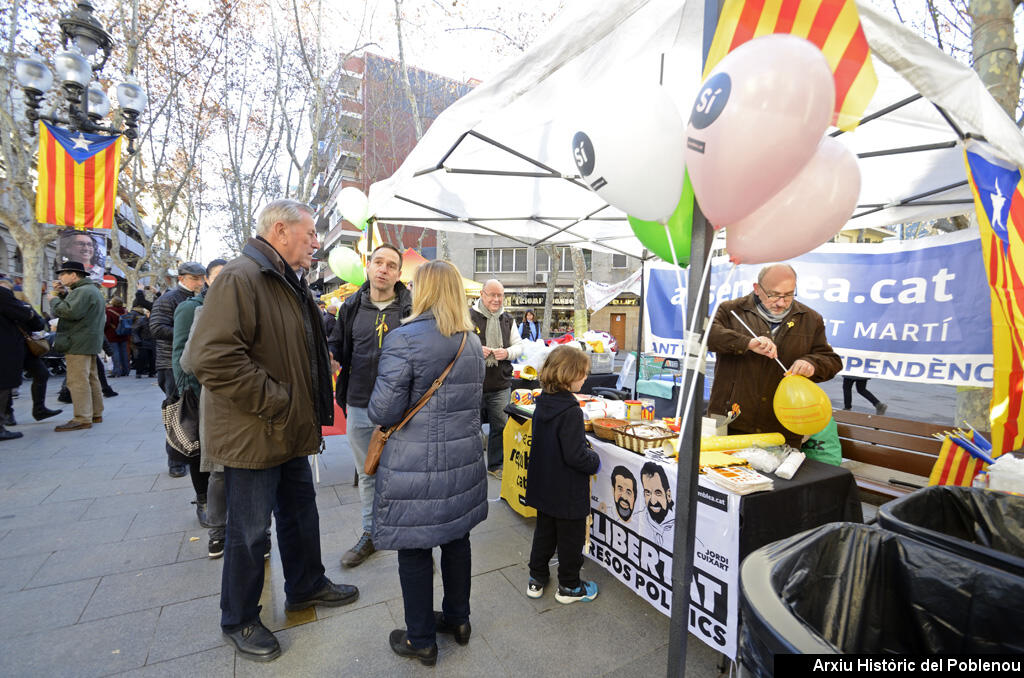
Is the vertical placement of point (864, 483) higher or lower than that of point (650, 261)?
lower

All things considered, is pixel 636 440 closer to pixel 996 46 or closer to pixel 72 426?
pixel 996 46

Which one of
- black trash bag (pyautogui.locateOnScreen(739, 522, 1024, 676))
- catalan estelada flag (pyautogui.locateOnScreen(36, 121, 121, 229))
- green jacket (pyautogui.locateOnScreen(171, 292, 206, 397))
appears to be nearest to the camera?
black trash bag (pyautogui.locateOnScreen(739, 522, 1024, 676))

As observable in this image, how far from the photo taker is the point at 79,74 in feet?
18.0

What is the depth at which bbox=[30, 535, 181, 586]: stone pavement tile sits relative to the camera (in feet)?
8.68

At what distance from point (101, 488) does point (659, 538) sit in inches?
192

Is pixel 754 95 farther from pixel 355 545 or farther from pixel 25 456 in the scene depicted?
pixel 25 456

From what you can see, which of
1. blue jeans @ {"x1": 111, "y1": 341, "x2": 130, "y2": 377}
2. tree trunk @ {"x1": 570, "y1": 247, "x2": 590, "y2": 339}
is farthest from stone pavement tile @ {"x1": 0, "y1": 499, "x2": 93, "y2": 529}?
tree trunk @ {"x1": 570, "y1": 247, "x2": 590, "y2": 339}

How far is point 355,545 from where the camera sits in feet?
9.93

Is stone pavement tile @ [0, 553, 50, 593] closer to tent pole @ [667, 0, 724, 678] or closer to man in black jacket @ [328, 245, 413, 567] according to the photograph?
man in black jacket @ [328, 245, 413, 567]

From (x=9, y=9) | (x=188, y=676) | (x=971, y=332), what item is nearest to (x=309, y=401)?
(x=188, y=676)

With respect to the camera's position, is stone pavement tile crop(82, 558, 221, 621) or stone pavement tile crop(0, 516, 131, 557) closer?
stone pavement tile crop(82, 558, 221, 621)

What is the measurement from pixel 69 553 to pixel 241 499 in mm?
2057

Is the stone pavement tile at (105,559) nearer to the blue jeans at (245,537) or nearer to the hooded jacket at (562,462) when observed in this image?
the blue jeans at (245,537)

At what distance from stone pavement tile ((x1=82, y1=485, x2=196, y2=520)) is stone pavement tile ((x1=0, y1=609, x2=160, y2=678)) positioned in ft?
5.12
